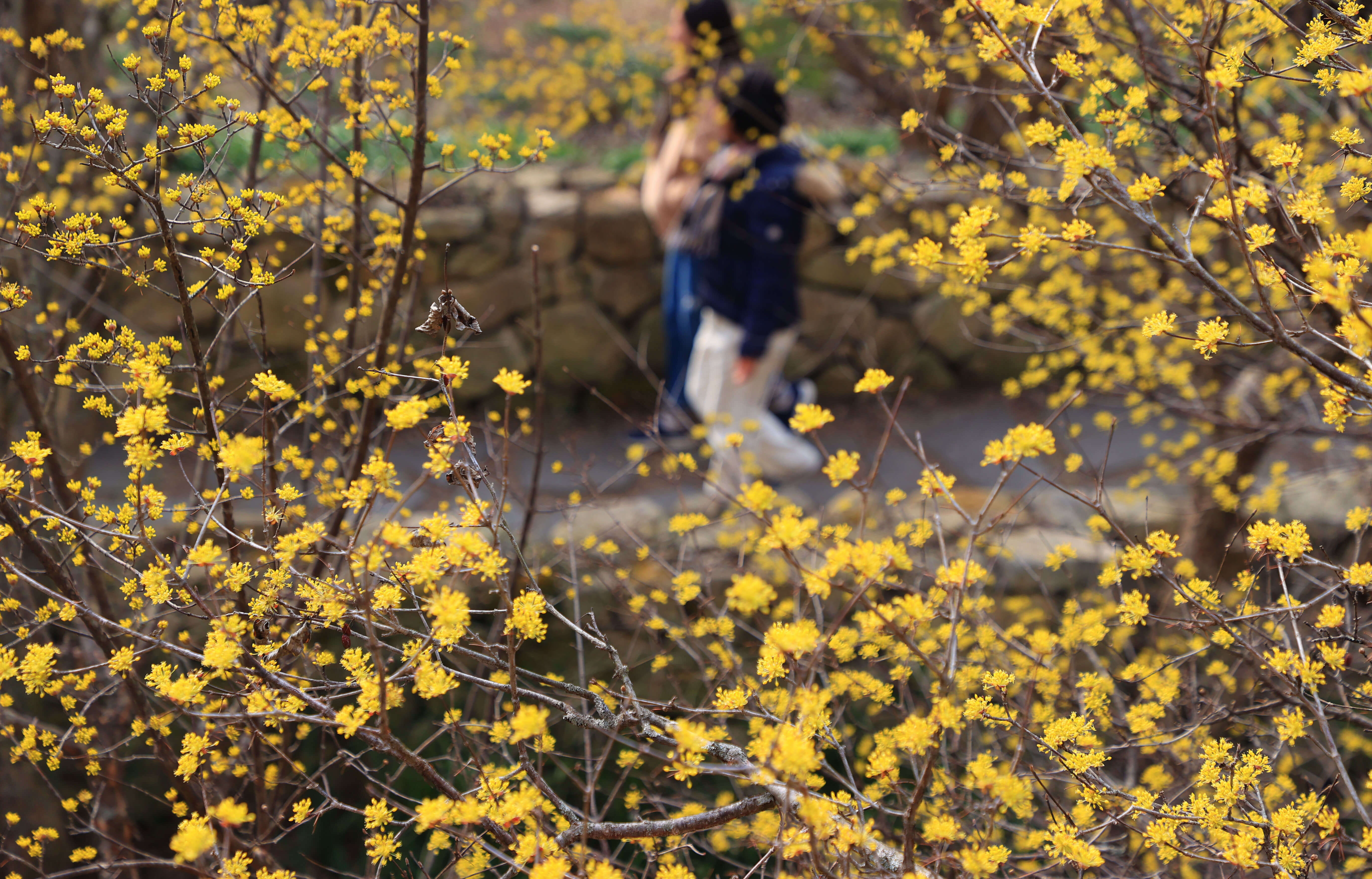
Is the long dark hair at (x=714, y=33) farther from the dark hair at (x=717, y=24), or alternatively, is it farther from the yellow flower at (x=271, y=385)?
the yellow flower at (x=271, y=385)

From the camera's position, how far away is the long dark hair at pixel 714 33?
340 cm

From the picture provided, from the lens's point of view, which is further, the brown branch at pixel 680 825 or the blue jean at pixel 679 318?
the blue jean at pixel 679 318

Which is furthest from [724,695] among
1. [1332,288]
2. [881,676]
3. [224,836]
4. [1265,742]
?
[881,676]

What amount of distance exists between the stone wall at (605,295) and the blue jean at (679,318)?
18.7 inches

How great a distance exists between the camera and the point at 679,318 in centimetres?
423

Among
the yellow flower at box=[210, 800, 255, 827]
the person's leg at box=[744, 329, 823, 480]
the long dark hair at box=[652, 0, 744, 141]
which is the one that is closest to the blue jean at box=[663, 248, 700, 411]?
the person's leg at box=[744, 329, 823, 480]

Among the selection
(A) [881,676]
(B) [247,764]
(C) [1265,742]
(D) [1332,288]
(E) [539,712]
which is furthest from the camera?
(A) [881,676]

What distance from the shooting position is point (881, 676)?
3287 millimetres

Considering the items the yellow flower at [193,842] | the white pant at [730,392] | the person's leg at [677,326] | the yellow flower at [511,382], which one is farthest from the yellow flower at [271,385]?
the person's leg at [677,326]

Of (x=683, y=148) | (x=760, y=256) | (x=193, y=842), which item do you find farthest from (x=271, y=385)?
(x=683, y=148)

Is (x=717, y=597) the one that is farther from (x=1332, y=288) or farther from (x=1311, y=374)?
(x=1332, y=288)

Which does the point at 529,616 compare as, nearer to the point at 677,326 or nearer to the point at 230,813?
the point at 230,813

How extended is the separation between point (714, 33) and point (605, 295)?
2.17 meters

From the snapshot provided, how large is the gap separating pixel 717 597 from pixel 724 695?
2.18 metres
